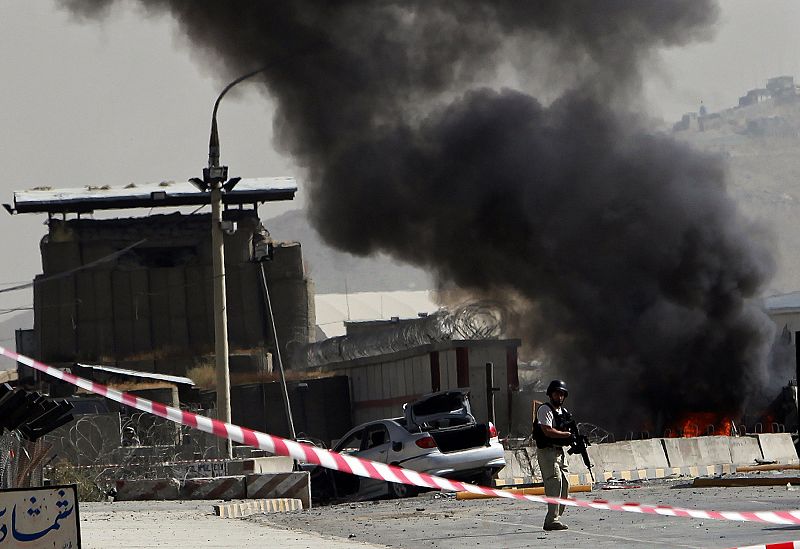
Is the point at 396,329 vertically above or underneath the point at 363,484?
above

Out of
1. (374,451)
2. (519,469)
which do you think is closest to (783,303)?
(519,469)

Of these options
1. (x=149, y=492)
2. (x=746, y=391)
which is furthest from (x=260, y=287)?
(x=149, y=492)

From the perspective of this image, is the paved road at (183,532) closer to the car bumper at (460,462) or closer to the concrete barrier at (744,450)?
the car bumper at (460,462)

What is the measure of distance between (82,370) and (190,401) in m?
3.79

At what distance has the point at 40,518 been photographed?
865 cm

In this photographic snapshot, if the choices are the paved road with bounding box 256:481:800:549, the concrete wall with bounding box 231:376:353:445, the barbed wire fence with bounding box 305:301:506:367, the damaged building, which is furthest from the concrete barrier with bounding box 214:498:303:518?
the damaged building

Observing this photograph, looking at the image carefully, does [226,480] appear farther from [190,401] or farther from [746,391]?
[190,401]

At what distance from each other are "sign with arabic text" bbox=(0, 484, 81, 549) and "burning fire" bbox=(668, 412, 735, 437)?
106 feet

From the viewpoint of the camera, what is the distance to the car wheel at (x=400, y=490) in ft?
68.5

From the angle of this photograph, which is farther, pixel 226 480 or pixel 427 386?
pixel 427 386

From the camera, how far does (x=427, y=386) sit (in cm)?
4459

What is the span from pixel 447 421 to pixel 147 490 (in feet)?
19.4

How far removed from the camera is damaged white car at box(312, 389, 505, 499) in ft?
67.4

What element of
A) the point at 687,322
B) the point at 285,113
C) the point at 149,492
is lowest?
the point at 149,492
